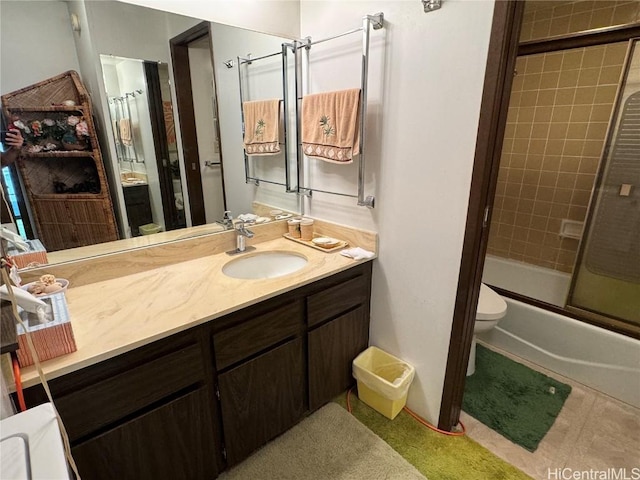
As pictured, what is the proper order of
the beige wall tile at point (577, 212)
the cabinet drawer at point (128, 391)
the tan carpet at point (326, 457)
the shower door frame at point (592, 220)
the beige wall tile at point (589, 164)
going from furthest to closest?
the beige wall tile at point (577, 212) → the beige wall tile at point (589, 164) → the shower door frame at point (592, 220) → the tan carpet at point (326, 457) → the cabinet drawer at point (128, 391)

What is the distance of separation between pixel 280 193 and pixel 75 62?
40.6 inches

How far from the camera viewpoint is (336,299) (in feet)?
4.96

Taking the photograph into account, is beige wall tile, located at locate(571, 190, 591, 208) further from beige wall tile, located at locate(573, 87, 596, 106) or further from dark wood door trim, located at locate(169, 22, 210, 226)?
dark wood door trim, located at locate(169, 22, 210, 226)

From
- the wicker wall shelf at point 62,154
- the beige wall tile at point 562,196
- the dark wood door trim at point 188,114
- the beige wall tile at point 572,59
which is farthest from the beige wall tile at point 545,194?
the wicker wall shelf at point 62,154

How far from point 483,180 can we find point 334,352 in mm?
1011

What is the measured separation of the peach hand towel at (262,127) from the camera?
171cm

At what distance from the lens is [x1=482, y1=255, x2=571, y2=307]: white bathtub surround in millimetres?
2465

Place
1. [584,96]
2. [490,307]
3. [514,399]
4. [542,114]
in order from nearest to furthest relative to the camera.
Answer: [514,399] < [490,307] < [584,96] < [542,114]

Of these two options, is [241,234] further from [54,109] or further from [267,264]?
[54,109]

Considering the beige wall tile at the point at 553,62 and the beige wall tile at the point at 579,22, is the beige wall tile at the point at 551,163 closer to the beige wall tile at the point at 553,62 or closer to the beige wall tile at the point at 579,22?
the beige wall tile at the point at 553,62

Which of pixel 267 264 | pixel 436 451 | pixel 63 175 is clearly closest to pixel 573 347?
pixel 436 451

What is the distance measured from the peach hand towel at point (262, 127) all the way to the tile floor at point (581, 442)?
5.64 ft

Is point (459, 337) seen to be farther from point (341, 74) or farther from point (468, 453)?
point (341, 74)

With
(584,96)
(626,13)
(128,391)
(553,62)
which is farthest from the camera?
(553,62)
